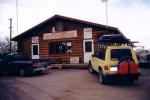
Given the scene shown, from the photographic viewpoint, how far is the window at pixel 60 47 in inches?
966

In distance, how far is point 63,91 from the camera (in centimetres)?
1186

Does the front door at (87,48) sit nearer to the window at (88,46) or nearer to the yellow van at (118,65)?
the window at (88,46)

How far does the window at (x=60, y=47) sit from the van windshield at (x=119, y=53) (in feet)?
37.1

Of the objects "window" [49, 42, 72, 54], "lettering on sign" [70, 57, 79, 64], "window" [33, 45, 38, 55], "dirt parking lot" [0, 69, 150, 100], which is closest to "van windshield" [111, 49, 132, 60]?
"dirt parking lot" [0, 69, 150, 100]

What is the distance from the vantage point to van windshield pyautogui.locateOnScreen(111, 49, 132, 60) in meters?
13.2

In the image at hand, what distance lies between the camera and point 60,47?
985 inches

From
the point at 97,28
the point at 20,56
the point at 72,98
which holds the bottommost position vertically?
the point at 72,98

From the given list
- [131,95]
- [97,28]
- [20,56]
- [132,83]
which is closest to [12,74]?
[20,56]

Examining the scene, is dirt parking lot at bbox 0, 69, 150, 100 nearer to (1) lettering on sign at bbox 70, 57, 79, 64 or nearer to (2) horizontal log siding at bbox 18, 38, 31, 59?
(1) lettering on sign at bbox 70, 57, 79, 64

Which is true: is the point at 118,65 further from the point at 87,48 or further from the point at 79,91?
the point at 87,48

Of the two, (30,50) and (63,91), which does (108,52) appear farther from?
(30,50)

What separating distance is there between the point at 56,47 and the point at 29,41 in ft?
11.2

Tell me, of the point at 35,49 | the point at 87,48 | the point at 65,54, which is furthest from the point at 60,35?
the point at 35,49

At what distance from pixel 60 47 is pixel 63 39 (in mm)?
929
